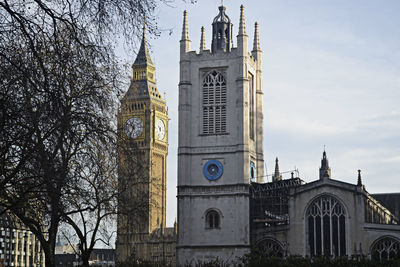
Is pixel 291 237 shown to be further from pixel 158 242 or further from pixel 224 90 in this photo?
pixel 158 242

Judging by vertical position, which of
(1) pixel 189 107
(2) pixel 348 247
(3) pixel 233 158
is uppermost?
(1) pixel 189 107

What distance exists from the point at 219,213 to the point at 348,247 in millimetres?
11854

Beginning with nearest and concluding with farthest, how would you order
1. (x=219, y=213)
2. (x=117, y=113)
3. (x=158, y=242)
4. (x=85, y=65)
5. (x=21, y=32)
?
(x=21, y=32) < (x=85, y=65) < (x=117, y=113) < (x=219, y=213) < (x=158, y=242)

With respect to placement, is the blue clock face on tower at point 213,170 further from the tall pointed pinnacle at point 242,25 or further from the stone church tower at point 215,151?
the tall pointed pinnacle at point 242,25

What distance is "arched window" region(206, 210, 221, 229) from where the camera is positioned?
61.9 metres

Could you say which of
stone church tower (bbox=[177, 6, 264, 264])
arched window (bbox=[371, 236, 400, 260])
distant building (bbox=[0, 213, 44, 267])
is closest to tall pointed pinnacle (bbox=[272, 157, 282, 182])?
stone church tower (bbox=[177, 6, 264, 264])

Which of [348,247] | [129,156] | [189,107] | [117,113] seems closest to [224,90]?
[189,107]

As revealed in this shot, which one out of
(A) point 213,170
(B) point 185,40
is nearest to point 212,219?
(A) point 213,170

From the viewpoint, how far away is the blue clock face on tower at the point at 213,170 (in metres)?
62.3

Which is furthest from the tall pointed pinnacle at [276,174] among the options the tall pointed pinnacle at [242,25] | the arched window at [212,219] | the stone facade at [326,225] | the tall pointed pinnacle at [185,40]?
the tall pointed pinnacle at [185,40]

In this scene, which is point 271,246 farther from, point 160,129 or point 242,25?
point 160,129

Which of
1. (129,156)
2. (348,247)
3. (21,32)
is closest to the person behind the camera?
(21,32)

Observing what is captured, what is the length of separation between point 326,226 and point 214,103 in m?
15.3

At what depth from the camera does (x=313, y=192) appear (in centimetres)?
5803
